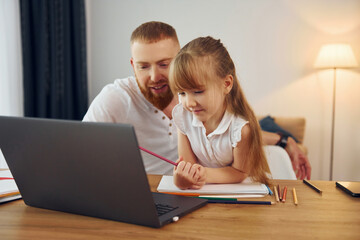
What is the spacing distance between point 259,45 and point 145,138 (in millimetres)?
2738

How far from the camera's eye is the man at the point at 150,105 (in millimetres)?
1436

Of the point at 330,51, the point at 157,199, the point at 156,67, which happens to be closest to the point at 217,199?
the point at 157,199

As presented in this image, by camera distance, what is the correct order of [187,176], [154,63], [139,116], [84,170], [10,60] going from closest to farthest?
1. [84,170]
2. [187,176]
3. [154,63]
4. [139,116]
5. [10,60]

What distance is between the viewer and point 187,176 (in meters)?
1.00

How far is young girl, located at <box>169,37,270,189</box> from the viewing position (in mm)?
1088

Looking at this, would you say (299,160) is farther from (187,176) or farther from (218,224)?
(218,224)

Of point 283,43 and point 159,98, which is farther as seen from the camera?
point 283,43

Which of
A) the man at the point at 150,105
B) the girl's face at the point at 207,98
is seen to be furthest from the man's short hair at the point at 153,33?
the girl's face at the point at 207,98

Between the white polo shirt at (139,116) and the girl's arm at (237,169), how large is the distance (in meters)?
0.60

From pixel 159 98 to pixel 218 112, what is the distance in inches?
16.7

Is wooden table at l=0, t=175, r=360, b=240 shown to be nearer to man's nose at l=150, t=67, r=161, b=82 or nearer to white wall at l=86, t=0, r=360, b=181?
man's nose at l=150, t=67, r=161, b=82

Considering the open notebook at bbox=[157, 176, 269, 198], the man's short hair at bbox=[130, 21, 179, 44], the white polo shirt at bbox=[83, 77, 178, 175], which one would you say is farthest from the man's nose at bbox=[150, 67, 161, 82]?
the open notebook at bbox=[157, 176, 269, 198]

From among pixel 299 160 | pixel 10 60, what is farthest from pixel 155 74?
pixel 10 60

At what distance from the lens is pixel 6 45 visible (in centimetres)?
304
